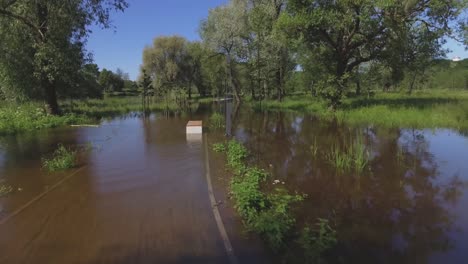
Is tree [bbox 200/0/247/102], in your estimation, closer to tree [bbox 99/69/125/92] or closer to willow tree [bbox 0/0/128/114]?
willow tree [bbox 0/0/128/114]

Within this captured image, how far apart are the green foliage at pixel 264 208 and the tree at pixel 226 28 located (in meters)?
22.3

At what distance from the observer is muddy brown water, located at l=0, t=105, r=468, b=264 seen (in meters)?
3.66

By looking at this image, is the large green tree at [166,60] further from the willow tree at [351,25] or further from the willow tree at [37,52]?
the willow tree at [351,25]

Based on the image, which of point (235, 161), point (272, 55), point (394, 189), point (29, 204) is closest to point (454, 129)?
point (394, 189)

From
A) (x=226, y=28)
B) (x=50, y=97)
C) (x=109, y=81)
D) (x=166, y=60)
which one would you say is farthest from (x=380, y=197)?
(x=109, y=81)

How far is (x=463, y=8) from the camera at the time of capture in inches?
563

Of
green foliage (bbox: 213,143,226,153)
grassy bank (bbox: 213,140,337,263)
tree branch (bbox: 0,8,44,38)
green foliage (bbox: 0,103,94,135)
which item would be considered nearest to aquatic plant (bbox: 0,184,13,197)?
grassy bank (bbox: 213,140,337,263)

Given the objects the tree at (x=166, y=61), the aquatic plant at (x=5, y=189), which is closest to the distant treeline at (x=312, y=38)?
the aquatic plant at (x=5, y=189)

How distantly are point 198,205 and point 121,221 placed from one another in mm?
1164

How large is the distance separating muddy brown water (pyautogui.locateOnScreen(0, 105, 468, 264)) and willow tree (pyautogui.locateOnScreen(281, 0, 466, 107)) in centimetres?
784

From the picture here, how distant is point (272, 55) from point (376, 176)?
23.2 metres

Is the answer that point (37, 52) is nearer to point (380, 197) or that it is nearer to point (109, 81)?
point (380, 197)

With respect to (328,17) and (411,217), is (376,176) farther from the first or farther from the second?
(328,17)

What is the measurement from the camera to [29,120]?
Answer: 15.9 m
